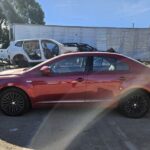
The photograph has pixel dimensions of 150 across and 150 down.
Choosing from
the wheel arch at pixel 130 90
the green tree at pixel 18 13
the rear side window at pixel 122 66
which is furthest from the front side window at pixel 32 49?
the green tree at pixel 18 13

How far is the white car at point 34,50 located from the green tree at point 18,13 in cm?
3210

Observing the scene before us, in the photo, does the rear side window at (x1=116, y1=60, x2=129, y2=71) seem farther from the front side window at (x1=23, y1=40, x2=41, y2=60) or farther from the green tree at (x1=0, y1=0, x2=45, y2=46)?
the green tree at (x1=0, y1=0, x2=45, y2=46)

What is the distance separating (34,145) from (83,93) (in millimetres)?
2267

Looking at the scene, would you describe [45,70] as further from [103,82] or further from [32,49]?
[32,49]

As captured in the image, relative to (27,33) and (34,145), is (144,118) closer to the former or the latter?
(34,145)

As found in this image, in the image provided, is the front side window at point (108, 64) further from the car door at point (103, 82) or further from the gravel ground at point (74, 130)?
the gravel ground at point (74, 130)

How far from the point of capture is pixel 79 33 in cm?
3092

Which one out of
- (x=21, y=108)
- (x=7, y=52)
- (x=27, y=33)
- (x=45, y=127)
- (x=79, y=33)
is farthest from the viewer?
(x=79, y=33)

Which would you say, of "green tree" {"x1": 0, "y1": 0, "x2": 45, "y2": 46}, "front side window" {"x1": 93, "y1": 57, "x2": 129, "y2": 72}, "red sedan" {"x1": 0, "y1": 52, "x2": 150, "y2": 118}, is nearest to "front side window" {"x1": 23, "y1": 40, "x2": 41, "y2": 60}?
"red sedan" {"x1": 0, "y1": 52, "x2": 150, "y2": 118}

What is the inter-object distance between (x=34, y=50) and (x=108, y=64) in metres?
11.2

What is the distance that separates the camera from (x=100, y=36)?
31.4 m

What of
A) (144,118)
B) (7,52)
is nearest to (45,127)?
(144,118)

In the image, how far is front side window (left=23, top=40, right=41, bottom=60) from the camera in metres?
19.2

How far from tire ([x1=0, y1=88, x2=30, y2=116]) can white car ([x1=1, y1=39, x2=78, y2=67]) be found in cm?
1080
